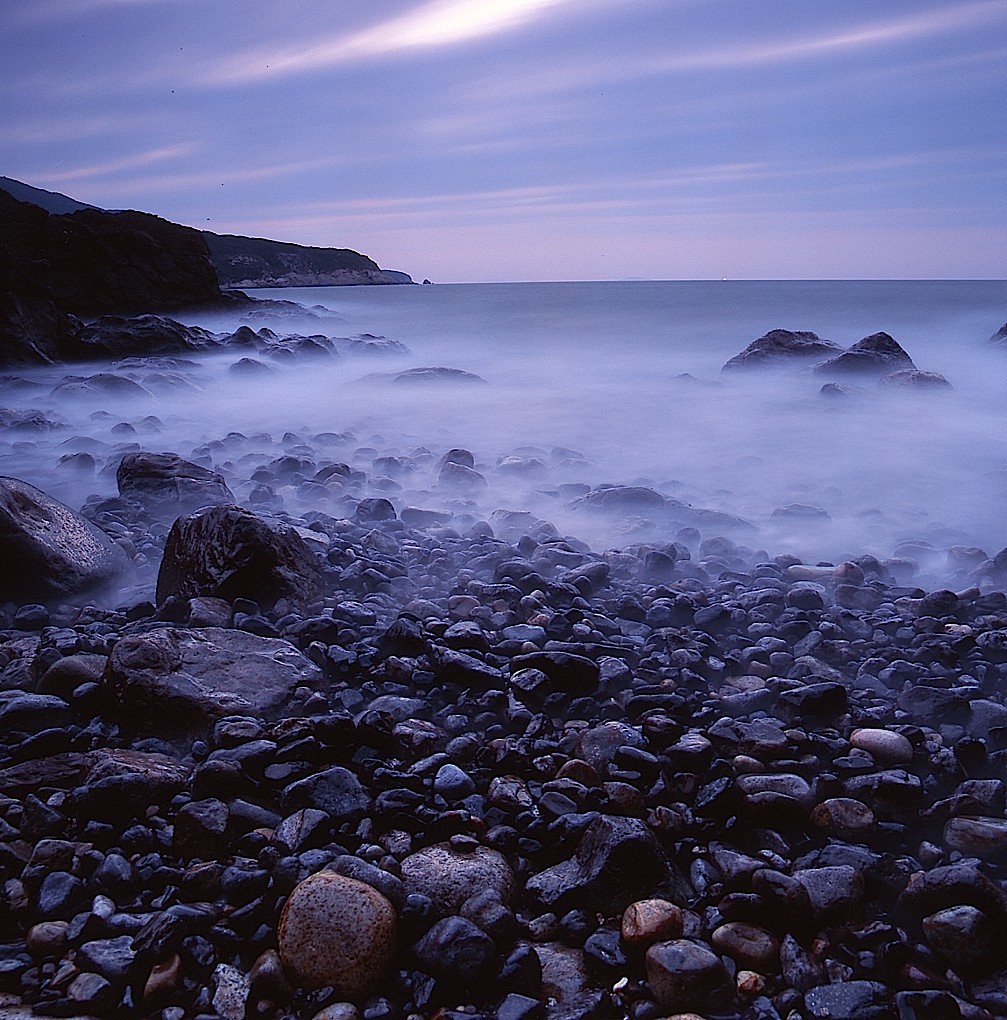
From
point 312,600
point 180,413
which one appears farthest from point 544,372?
point 312,600

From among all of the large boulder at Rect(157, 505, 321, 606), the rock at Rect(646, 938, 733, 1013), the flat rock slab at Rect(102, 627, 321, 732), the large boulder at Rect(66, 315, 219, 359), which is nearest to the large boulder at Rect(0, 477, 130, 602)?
the large boulder at Rect(157, 505, 321, 606)

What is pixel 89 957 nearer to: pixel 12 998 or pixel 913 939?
pixel 12 998

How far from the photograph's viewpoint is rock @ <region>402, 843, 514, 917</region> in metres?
2.03

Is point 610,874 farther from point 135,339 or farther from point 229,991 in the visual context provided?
point 135,339

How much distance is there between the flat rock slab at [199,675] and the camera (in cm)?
280

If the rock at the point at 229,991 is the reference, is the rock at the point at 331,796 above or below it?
above

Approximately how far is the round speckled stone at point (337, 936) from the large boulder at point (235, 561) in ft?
7.18

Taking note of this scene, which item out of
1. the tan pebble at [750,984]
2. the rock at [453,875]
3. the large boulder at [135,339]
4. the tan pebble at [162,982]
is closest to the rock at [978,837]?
the tan pebble at [750,984]

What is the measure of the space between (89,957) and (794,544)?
196 inches

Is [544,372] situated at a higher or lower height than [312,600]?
higher

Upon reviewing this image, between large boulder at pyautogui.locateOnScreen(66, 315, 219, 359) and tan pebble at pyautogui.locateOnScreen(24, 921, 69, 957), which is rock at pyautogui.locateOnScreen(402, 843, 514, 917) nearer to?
tan pebble at pyautogui.locateOnScreen(24, 921, 69, 957)

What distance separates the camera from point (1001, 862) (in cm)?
219

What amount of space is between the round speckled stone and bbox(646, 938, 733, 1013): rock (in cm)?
61

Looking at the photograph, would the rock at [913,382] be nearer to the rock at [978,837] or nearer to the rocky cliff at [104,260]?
the rock at [978,837]
